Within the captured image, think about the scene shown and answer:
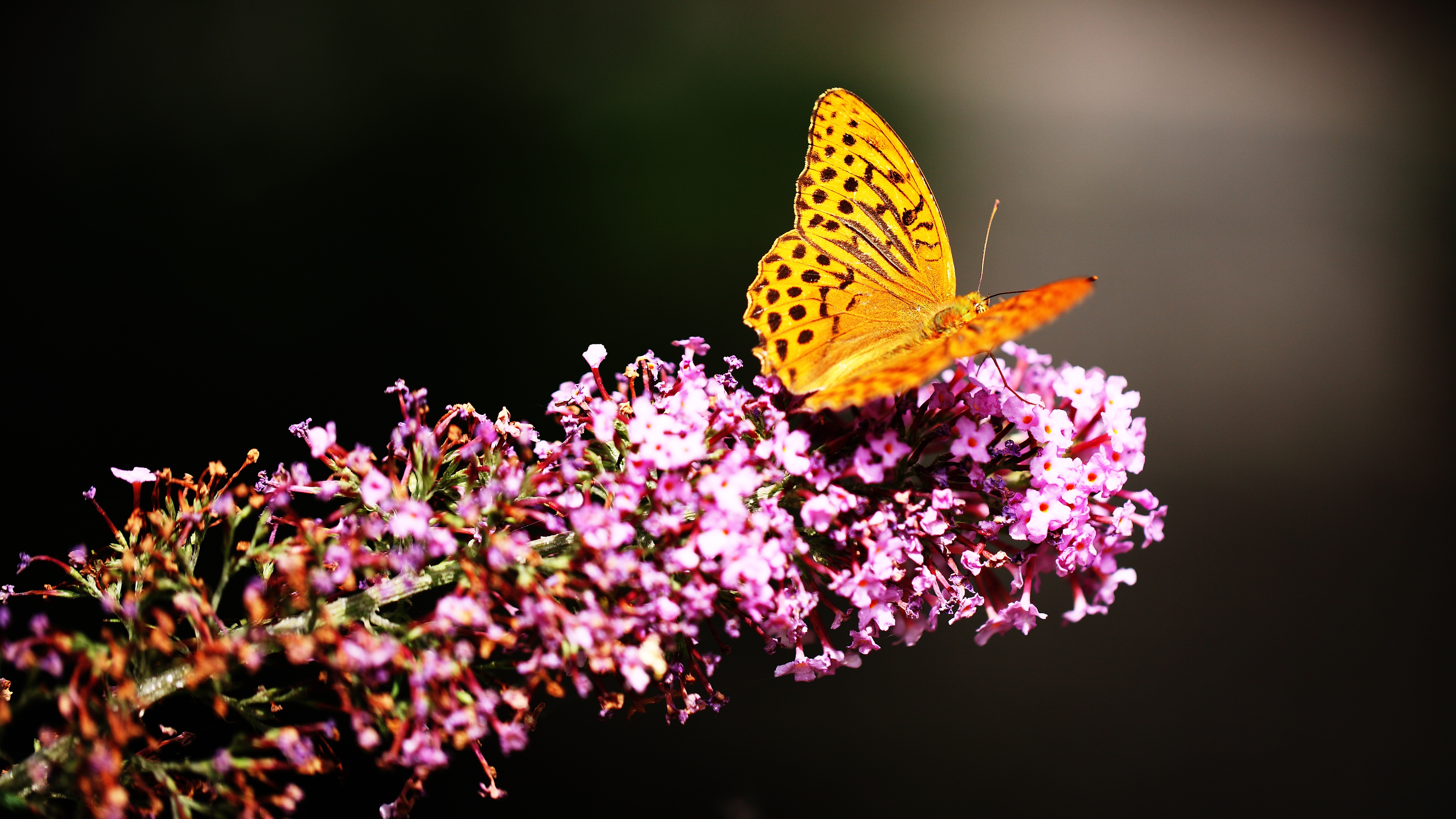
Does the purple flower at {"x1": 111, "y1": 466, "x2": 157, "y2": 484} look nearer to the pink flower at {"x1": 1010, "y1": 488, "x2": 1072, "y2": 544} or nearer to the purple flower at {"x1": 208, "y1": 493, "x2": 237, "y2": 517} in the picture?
the purple flower at {"x1": 208, "y1": 493, "x2": 237, "y2": 517}

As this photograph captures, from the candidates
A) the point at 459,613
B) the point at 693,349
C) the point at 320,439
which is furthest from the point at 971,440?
the point at 320,439

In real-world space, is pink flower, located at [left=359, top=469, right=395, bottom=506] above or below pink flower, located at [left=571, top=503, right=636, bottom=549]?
above

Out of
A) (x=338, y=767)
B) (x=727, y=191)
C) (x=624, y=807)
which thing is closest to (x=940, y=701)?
(x=624, y=807)

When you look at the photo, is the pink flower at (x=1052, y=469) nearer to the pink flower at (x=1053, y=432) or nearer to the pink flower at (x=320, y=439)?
the pink flower at (x=1053, y=432)

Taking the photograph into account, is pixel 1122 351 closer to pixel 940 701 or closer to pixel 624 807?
pixel 940 701

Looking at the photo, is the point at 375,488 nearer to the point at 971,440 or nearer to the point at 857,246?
the point at 971,440

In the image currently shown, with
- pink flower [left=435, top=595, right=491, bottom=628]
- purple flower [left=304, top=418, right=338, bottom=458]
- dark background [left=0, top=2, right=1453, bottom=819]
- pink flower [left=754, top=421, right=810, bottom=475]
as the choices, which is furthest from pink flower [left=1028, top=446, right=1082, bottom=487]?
dark background [left=0, top=2, right=1453, bottom=819]

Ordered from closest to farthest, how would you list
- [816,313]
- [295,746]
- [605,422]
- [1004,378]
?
1. [295,746]
2. [605,422]
3. [1004,378]
4. [816,313]
